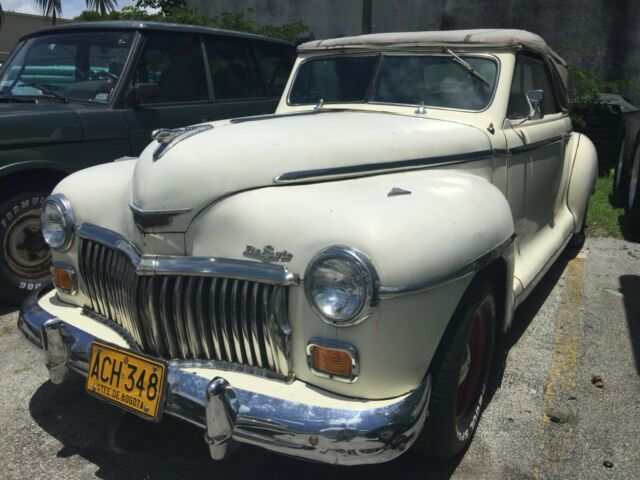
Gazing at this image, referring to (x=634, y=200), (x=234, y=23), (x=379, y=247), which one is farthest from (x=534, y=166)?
(x=234, y=23)

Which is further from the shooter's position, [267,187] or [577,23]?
[577,23]

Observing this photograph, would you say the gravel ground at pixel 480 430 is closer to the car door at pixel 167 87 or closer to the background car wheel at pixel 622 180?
the car door at pixel 167 87

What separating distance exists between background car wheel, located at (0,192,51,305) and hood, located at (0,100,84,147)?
0.37 m

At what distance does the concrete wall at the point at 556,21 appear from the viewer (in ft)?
34.7

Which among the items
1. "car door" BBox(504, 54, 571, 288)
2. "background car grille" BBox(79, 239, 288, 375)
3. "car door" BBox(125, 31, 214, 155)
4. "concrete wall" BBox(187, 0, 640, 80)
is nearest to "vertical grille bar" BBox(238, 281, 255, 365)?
"background car grille" BBox(79, 239, 288, 375)

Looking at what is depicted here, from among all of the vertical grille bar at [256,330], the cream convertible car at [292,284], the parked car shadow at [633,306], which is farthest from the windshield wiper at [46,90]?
the parked car shadow at [633,306]

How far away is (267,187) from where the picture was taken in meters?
2.28

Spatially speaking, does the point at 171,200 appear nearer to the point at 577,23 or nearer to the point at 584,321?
the point at 584,321

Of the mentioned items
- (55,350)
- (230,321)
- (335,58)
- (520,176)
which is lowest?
(55,350)

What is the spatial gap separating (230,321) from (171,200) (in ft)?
1.62

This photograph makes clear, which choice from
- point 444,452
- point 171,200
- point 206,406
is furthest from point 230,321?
point 444,452

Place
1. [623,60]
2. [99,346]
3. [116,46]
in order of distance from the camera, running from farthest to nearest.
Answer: [623,60]
[116,46]
[99,346]

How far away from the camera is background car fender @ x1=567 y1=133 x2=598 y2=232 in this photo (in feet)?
15.8

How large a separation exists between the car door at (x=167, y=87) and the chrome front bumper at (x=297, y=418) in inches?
111
